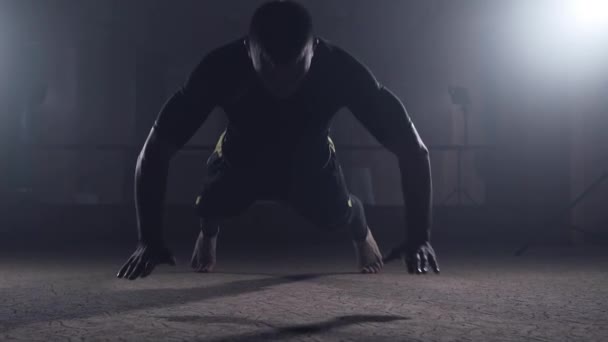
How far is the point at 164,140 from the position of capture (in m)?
2.15

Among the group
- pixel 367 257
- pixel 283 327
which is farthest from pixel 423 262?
pixel 367 257

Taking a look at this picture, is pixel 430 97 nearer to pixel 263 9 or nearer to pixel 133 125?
pixel 133 125

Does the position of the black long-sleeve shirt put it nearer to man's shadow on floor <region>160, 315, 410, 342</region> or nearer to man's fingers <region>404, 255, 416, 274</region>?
man's fingers <region>404, 255, 416, 274</region>

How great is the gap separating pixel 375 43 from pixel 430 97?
1186 millimetres

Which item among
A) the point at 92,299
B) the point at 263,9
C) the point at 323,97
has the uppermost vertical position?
the point at 263,9

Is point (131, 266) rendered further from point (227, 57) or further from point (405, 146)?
point (405, 146)

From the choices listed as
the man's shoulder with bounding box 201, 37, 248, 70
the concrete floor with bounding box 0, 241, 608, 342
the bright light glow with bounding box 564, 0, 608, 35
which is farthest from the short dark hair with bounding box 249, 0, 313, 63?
the bright light glow with bounding box 564, 0, 608, 35

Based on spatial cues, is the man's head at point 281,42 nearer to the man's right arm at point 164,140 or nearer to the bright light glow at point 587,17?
the man's right arm at point 164,140

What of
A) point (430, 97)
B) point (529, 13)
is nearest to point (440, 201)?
point (430, 97)

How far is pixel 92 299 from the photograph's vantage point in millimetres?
2223

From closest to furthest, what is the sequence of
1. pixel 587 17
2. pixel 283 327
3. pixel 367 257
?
pixel 283 327
pixel 367 257
pixel 587 17

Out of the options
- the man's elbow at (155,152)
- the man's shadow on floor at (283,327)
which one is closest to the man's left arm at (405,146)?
the man's shadow on floor at (283,327)

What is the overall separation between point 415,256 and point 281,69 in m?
0.75

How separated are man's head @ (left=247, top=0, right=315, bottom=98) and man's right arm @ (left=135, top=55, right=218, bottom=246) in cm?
22
